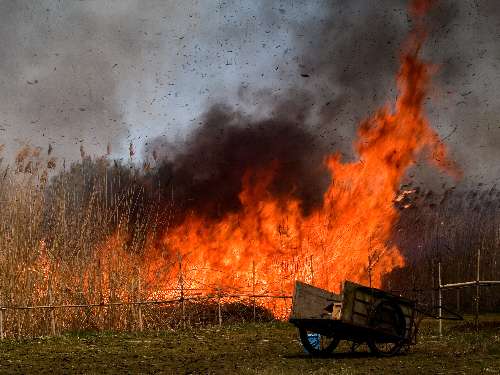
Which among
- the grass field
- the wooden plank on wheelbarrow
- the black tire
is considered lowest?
the grass field

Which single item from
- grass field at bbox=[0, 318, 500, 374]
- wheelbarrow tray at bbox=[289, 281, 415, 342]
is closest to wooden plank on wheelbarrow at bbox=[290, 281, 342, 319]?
wheelbarrow tray at bbox=[289, 281, 415, 342]

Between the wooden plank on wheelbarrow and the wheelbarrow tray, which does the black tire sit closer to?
the wheelbarrow tray

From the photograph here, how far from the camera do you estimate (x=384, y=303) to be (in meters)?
12.6

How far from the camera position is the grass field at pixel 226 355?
37.1 feet

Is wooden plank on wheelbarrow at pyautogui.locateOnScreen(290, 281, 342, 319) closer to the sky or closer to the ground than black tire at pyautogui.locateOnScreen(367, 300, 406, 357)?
closer to the sky

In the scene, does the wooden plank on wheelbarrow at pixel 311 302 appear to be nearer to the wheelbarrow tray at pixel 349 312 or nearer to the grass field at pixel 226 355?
the wheelbarrow tray at pixel 349 312

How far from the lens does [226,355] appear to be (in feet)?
44.4

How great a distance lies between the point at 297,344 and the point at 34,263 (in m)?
7.54

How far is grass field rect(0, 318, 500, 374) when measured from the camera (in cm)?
1130

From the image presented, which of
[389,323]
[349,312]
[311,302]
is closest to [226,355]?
[311,302]

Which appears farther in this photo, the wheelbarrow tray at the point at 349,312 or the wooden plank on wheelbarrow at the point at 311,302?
the wooden plank on wheelbarrow at the point at 311,302

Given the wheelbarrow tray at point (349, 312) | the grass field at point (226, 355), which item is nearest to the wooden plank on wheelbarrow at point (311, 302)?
the wheelbarrow tray at point (349, 312)

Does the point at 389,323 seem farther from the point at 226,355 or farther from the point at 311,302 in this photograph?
the point at 226,355

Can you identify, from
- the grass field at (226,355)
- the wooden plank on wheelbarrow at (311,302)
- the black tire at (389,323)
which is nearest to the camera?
the grass field at (226,355)
